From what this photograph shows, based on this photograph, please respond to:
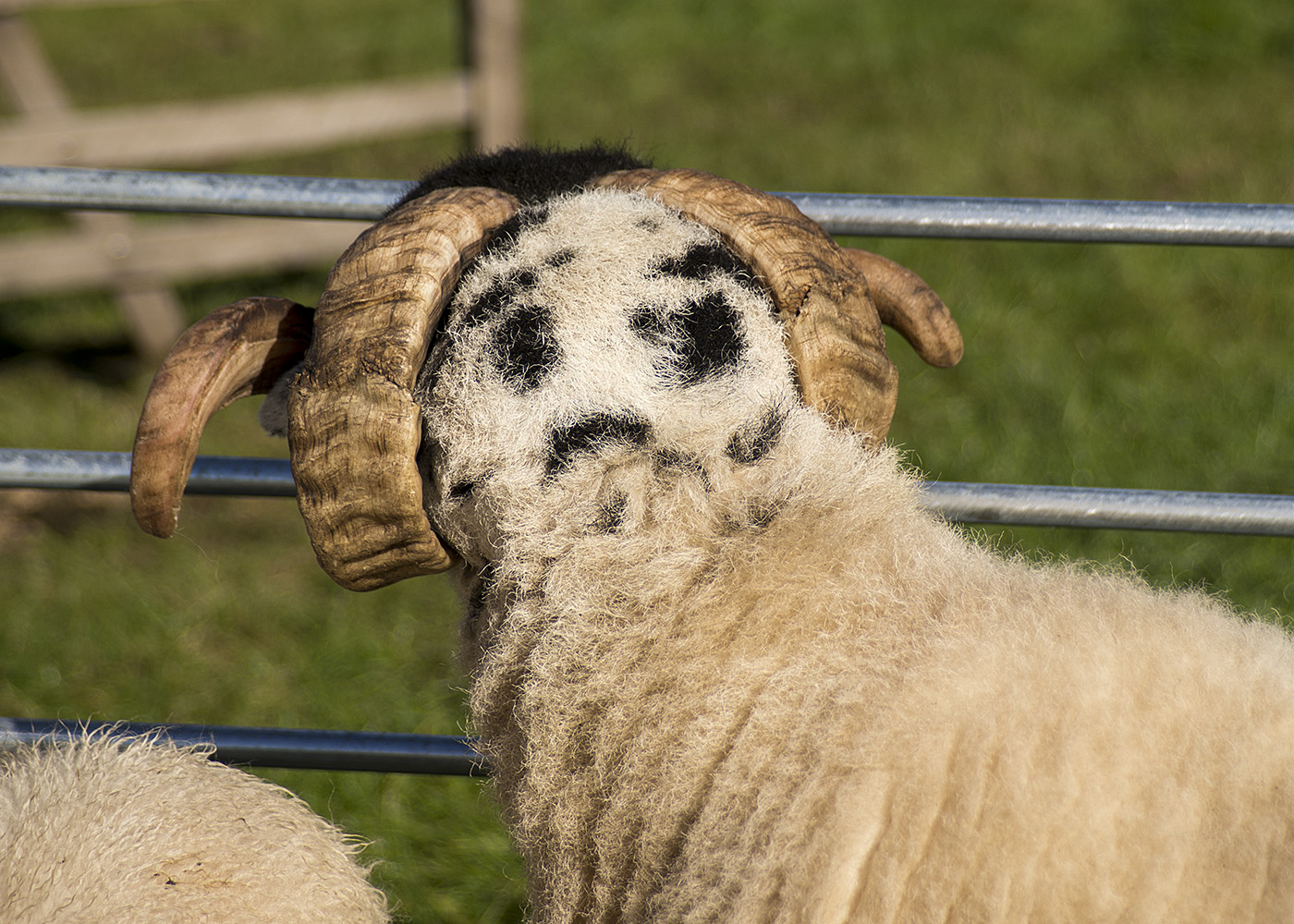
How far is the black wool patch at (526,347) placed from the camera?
51.2 inches

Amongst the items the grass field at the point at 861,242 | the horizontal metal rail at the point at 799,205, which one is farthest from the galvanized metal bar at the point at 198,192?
the grass field at the point at 861,242

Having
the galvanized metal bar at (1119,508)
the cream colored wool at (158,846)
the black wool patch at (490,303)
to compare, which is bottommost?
the cream colored wool at (158,846)

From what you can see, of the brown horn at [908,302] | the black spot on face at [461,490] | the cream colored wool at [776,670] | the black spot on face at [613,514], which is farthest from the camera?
the brown horn at [908,302]

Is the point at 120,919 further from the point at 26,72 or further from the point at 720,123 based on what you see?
the point at 720,123

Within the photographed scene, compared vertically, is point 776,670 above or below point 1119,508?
above

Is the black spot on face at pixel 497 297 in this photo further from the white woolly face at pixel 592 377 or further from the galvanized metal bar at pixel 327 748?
the galvanized metal bar at pixel 327 748

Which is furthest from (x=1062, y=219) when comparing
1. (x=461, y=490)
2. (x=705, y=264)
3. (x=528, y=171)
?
(x=461, y=490)

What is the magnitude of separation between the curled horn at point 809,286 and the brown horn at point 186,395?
52cm

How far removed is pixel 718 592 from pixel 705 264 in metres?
0.44

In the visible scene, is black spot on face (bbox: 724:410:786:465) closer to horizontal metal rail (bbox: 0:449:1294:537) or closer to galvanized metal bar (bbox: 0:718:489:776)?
horizontal metal rail (bbox: 0:449:1294:537)

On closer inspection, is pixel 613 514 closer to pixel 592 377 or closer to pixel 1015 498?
pixel 592 377

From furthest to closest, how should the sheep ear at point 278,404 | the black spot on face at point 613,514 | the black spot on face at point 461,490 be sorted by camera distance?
the sheep ear at point 278,404
the black spot on face at point 461,490
the black spot on face at point 613,514

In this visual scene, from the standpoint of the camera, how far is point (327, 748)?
1923 mm

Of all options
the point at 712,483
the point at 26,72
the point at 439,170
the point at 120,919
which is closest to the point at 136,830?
the point at 120,919
